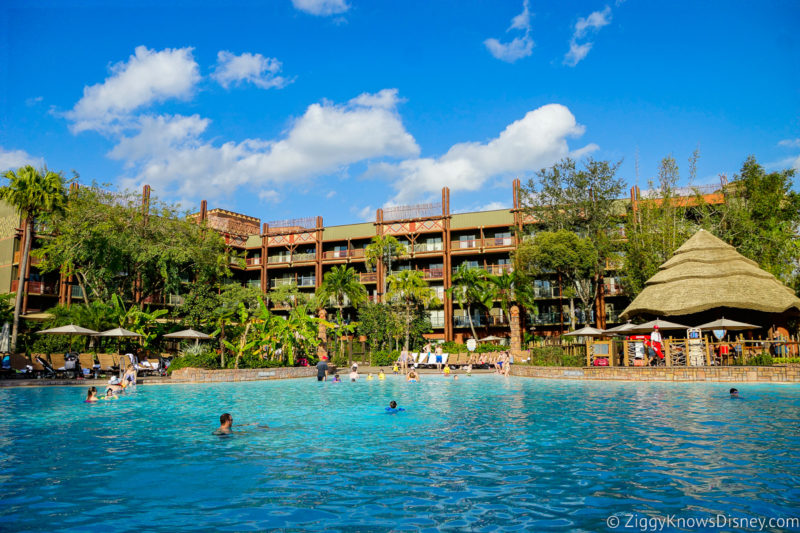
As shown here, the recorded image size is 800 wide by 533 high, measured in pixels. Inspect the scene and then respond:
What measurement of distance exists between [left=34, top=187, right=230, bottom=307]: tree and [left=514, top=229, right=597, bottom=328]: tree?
22299 mm

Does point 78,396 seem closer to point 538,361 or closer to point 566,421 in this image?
point 566,421

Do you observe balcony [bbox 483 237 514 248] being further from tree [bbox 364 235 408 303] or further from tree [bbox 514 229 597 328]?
tree [bbox 364 235 408 303]

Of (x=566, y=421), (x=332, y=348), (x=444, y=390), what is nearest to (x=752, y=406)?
(x=566, y=421)

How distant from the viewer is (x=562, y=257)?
37.2m

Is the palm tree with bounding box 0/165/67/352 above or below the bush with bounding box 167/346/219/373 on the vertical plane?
above

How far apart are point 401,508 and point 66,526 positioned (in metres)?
3.56

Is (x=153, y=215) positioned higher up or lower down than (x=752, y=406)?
higher up

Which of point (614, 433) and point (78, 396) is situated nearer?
point (614, 433)

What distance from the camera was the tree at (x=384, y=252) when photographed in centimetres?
4506

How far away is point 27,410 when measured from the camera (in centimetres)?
1505

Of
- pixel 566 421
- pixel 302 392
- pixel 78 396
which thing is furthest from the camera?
pixel 302 392

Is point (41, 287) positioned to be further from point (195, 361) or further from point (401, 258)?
point (401, 258)

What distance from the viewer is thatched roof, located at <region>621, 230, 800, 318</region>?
2628cm

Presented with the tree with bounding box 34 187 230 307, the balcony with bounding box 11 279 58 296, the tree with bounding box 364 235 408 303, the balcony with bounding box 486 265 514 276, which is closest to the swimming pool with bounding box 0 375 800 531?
the tree with bounding box 34 187 230 307
